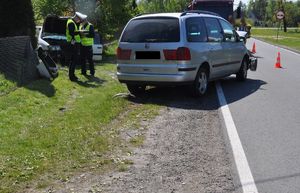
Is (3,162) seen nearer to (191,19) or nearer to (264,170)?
(264,170)

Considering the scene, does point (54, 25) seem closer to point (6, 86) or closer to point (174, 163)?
point (6, 86)

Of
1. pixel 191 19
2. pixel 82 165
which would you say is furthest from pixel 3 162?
pixel 191 19

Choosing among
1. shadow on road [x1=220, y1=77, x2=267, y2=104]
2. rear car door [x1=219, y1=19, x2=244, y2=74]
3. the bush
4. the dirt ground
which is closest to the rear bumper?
shadow on road [x1=220, y1=77, x2=267, y2=104]

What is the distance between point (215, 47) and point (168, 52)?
1.75 m

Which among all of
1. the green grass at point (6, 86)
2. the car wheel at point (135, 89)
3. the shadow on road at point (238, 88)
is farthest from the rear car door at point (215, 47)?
the green grass at point (6, 86)

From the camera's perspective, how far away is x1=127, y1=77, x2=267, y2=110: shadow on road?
10.4 metres

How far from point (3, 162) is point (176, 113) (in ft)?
14.0

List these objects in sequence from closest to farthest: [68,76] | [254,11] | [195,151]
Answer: [195,151] < [68,76] < [254,11]

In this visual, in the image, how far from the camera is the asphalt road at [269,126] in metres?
5.70

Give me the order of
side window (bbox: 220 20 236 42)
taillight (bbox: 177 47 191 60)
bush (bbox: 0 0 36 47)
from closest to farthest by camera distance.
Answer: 1. taillight (bbox: 177 47 191 60)
2. side window (bbox: 220 20 236 42)
3. bush (bbox: 0 0 36 47)

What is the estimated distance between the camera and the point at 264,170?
5891 millimetres

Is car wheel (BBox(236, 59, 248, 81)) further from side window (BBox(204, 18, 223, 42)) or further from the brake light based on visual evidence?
the brake light

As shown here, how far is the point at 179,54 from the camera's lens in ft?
34.3

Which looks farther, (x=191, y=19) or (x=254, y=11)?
(x=254, y=11)
